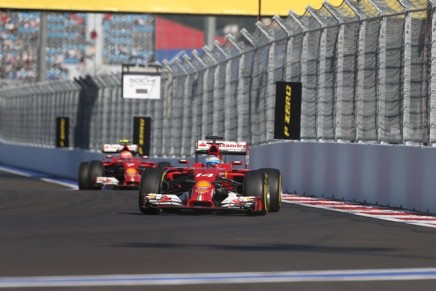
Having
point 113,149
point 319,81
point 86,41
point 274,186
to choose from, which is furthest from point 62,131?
point 86,41

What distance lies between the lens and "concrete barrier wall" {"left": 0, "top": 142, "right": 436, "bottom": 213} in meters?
20.0

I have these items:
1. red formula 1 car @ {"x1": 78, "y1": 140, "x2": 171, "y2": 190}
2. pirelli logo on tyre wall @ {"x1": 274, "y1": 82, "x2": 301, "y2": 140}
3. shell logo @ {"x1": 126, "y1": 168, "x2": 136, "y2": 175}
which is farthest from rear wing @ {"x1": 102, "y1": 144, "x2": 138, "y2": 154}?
pirelli logo on tyre wall @ {"x1": 274, "y1": 82, "x2": 301, "y2": 140}

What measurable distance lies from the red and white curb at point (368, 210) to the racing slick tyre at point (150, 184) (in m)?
2.74

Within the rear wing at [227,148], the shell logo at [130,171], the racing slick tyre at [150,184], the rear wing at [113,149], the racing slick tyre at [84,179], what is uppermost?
the rear wing at [227,148]

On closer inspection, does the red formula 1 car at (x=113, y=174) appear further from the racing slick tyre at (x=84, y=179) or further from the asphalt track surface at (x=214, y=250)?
the asphalt track surface at (x=214, y=250)

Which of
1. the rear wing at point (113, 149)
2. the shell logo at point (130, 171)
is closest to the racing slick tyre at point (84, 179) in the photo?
the shell logo at point (130, 171)

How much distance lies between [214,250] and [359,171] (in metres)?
10.7

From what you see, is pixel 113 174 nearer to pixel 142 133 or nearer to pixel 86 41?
pixel 142 133

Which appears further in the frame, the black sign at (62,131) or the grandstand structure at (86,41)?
the grandstand structure at (86,41)

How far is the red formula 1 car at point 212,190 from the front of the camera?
1822cm

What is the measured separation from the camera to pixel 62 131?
4969cm

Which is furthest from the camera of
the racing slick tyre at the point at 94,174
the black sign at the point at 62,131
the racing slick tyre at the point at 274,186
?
the black sign at the point at 62,131

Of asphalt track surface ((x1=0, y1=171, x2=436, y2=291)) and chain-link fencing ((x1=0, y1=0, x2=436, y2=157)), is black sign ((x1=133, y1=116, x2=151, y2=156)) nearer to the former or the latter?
chain-link fencing ((x1=0, y1=0, x2=436, y2=157))

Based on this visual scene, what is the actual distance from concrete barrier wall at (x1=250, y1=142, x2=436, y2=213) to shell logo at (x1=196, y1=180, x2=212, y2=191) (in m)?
2.94
